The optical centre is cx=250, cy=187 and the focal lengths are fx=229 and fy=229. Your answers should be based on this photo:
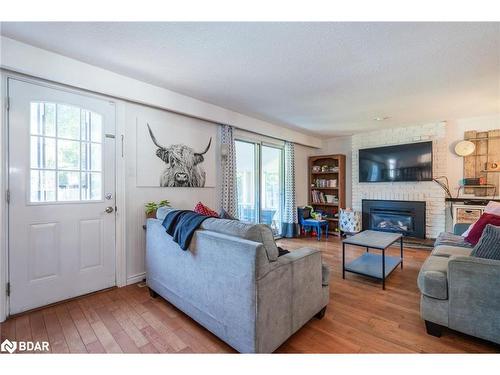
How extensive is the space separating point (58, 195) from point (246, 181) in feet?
9.20

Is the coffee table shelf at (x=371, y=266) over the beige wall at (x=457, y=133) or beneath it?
beneath

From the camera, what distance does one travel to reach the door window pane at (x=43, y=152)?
2.04m

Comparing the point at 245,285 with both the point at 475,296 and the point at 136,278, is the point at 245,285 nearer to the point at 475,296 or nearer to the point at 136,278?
the point at 475,296

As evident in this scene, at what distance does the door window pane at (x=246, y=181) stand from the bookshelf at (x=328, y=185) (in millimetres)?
1831

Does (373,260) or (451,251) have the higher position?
(451,251)

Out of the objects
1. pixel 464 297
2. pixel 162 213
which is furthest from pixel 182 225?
pixel 464 297

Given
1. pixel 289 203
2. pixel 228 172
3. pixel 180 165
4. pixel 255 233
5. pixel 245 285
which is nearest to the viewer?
pixel 245 285

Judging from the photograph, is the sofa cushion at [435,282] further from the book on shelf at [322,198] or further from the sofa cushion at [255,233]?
the book on shelf at [322,198]

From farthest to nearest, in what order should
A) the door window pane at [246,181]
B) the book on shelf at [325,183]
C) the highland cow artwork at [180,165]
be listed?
the book on shelf at [325,183] → the door window pane at [246,181] → the highland cow artwork at [180,165]

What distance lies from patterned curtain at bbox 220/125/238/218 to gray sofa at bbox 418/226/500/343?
249 centimetres

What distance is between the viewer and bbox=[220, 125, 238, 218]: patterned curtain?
11.6 feet

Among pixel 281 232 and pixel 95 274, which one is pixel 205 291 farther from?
pixel 281 232

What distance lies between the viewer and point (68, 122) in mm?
2232

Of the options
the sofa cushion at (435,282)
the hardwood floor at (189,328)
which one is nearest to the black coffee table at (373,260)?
the hardwood floor at (189,328)
